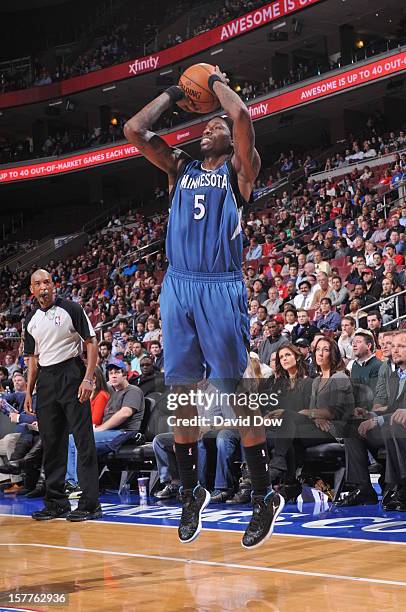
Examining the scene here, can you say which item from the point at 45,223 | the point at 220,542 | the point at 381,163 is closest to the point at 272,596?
the point at 220,542

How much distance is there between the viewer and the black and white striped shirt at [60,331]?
586 centimetres

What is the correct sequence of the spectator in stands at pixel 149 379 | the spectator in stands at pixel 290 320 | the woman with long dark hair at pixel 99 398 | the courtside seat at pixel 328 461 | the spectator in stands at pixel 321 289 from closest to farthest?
the courtside seat at pixel 328 461
the woman with long dark hair at pixel 99 398
the spectator in stands at pixel 149 379
the spectator in stands at pixel 290 320
the spectator in stands at pixel 321 289

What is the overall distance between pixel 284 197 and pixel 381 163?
7.63 ft

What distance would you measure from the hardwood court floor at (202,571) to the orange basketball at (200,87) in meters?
2.13

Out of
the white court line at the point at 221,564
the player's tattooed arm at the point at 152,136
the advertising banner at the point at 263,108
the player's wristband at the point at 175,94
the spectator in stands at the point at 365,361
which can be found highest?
the advertising banner at the point at 263,108

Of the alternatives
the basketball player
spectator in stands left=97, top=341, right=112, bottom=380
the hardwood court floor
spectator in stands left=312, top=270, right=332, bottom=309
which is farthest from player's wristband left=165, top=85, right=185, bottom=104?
spectator in stands left=97, top=341, right=112, bottom=380

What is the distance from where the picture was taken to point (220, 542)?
15.1ft

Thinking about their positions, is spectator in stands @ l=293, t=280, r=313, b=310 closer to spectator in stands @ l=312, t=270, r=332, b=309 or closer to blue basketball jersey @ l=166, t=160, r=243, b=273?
spectator in stands @ l=312, t=270, r=332, b=309

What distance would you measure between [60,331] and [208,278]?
2357 millimetres

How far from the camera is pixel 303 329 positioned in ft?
31.0

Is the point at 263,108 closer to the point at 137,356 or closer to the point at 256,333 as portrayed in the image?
the point at 256,333

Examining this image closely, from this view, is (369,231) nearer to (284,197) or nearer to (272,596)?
(284,197)

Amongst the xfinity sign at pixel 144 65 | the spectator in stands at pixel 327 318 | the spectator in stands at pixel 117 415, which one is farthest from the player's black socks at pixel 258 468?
the xfinity sign at pixel 144 65

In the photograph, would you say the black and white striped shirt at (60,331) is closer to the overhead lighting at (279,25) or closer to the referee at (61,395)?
the referee at (61,395)
